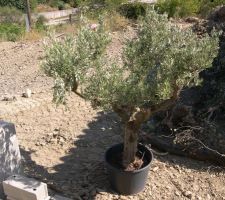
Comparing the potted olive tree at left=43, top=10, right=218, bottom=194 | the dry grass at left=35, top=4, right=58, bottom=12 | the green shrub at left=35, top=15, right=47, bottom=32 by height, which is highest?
the potted olive tree at left=43, top=10, right=218, bottom=194

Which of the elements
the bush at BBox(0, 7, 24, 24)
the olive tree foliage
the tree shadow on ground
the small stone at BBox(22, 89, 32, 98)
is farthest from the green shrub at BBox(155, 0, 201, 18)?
the bush at BBox(0, 7, 24, 24)

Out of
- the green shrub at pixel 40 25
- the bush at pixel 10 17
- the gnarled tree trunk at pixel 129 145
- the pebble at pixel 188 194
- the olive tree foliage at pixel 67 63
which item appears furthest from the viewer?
the bush at pixel 10 17

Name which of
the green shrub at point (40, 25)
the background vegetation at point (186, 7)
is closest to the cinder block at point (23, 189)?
the background vegetation at point (186, 7)

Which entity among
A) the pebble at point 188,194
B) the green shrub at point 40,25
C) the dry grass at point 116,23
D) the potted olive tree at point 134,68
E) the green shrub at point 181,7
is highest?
the potted olive tree at point 134,68

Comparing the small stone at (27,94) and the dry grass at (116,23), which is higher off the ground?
the dry grass at (116,23)

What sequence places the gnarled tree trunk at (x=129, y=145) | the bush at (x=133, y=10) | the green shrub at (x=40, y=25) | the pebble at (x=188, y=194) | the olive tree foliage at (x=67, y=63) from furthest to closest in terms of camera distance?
Result: the green shrub at (x=40, y=25), the bush at (x=133, y=10), the pebble at (x=188, y=194), the gnarled tree trunk at (x=129, y=145), the olive tree foliage at (x=67, y=63)

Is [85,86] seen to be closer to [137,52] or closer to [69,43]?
[69,43]

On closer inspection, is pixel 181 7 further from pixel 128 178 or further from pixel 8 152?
pixel 8 152

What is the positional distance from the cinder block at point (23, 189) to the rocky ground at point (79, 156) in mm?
478

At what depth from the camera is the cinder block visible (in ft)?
13.9

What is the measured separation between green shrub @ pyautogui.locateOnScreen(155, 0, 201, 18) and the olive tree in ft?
32.6

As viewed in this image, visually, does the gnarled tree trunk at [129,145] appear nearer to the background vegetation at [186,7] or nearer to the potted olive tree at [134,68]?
the potted olive tree at [134,68]

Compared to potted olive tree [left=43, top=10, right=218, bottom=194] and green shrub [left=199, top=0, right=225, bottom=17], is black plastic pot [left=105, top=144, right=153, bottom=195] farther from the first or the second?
green shrub [left=199, top=0, right=225, bottom=17]

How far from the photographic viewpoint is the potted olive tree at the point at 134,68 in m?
3.76
